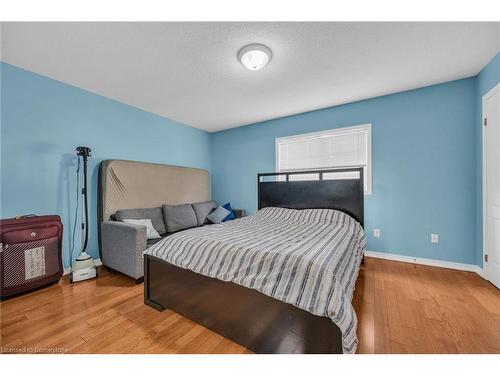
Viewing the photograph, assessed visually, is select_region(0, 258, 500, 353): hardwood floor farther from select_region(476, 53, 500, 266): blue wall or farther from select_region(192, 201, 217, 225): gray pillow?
select_region(192, 201, 217, 225): gray pillow

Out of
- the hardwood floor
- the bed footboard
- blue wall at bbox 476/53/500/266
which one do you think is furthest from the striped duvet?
blue wall at bbox 476/53/500/266

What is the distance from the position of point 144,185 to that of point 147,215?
0.50 meters

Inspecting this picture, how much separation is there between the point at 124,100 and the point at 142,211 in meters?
1.64

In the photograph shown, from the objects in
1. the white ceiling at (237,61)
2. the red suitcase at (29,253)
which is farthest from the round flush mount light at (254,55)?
the red suitcase at (29,253)

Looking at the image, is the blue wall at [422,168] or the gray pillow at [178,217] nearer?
the blue wall at [422,168]

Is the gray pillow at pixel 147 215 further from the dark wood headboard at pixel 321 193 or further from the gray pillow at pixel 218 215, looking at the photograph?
the dark wood headboard at pixel 321 193

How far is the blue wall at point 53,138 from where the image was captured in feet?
6.75

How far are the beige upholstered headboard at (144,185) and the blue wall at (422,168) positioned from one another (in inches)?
102

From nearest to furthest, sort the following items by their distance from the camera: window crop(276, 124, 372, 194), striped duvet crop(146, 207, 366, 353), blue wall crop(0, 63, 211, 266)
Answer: striped duvet crop(146, 207, 366, 353)
blue wall crop(0, 63, 211, 266)
window crop(276, 124, 372, 194)

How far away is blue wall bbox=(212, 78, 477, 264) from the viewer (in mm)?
2395

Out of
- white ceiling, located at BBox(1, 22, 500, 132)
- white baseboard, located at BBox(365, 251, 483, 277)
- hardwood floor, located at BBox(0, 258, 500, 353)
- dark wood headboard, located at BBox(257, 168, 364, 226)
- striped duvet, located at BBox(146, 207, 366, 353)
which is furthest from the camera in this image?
dark wood headboard, located at BBox(257, 168, 364, 226)

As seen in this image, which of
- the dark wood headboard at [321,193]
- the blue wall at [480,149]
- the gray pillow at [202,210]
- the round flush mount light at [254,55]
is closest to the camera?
the round flush mount light at [254,55]

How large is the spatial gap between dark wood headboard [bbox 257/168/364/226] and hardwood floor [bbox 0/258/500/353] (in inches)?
36.5
